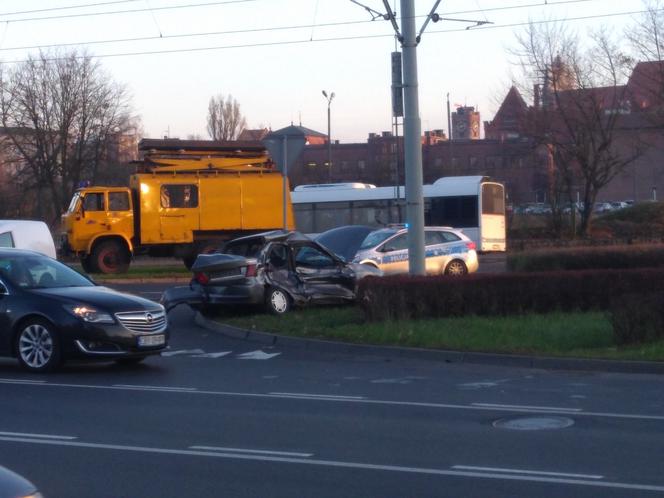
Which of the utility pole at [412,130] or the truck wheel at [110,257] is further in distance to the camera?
the truck wheel at [110,257]

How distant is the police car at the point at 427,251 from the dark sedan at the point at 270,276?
5206 mm

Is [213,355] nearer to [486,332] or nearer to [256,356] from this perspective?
[256,356]

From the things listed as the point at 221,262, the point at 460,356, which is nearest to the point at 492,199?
the point at 221,262

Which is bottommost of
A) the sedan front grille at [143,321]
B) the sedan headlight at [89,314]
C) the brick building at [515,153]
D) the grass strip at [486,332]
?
the grass strip at [486,332]

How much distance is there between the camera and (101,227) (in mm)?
32281

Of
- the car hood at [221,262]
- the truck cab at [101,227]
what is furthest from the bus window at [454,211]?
the car hood at [221,262]

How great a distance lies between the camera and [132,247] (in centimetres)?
3275

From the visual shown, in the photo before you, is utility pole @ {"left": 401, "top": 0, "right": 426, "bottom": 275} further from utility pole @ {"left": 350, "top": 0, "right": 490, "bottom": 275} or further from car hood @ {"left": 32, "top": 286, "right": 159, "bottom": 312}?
car hood @ {"left": 32, "top": 286, "right": 159, "bottom": 312}

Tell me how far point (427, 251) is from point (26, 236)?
1020cm

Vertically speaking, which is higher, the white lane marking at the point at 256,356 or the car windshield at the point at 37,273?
the car windshield at the point at 37,273

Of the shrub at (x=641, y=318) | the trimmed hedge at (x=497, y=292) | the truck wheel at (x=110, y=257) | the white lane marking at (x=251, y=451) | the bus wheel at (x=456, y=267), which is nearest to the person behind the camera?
the white lane marking at (x=251, y=451)

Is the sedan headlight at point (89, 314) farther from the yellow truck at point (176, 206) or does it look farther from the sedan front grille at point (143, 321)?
the yellow truck at point (176, 206)

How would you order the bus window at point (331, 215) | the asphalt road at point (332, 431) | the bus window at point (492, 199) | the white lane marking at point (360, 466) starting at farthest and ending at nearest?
the bus window at point (331, 215), the bus window at point (492, 199), the asphalt road at point (332, 431), the white lane marking at point (360, 466)

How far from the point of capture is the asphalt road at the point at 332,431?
7.19 meters
